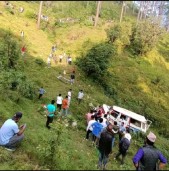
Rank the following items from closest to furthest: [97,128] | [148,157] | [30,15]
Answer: [148,157]
[97,128]
[30,15]

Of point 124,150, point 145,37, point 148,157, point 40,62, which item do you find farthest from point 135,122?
point 145,37

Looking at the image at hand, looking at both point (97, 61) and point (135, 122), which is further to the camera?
point (97, 61)

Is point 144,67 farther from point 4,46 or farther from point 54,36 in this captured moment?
point 4,46

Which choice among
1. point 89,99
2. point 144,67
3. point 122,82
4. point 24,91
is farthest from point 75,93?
point 144,67

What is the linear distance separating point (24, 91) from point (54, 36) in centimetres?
2457

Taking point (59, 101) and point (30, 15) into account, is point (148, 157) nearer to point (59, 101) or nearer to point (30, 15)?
point (59, 101)

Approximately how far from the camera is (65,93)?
26.2m

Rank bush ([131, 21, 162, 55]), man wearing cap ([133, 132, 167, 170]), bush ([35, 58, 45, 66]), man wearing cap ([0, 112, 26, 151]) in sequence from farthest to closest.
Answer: bush ([131, 21, 162, 55]) < bush ([35, 58, 45, 66]) < man wearing cap ([0, 112, 26, 151]) < man wearing cap ([133, 132, 167, 170])

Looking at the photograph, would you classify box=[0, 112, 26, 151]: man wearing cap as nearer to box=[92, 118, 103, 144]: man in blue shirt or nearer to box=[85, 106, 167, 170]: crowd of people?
box=[85, 106, 167, 170]: crowd of people

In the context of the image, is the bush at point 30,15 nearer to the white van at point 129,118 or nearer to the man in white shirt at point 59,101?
the white van at point 129,118

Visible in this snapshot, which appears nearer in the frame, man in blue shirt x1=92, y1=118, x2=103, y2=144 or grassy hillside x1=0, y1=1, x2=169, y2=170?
grassy hillside x1=0, y1=1, x2=169, y2=170

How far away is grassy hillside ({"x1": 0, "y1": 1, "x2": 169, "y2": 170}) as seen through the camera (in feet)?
31.9

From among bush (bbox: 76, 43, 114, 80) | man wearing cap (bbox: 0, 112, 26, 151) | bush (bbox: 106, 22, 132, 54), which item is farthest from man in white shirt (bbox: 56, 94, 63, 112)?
bush (bbox: 106, 22, 132, 54)

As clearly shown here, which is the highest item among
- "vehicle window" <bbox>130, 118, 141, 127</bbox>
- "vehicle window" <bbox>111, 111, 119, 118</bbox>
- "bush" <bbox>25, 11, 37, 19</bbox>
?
"bush" <bbox>25, 11, 37, 19</bbox>
